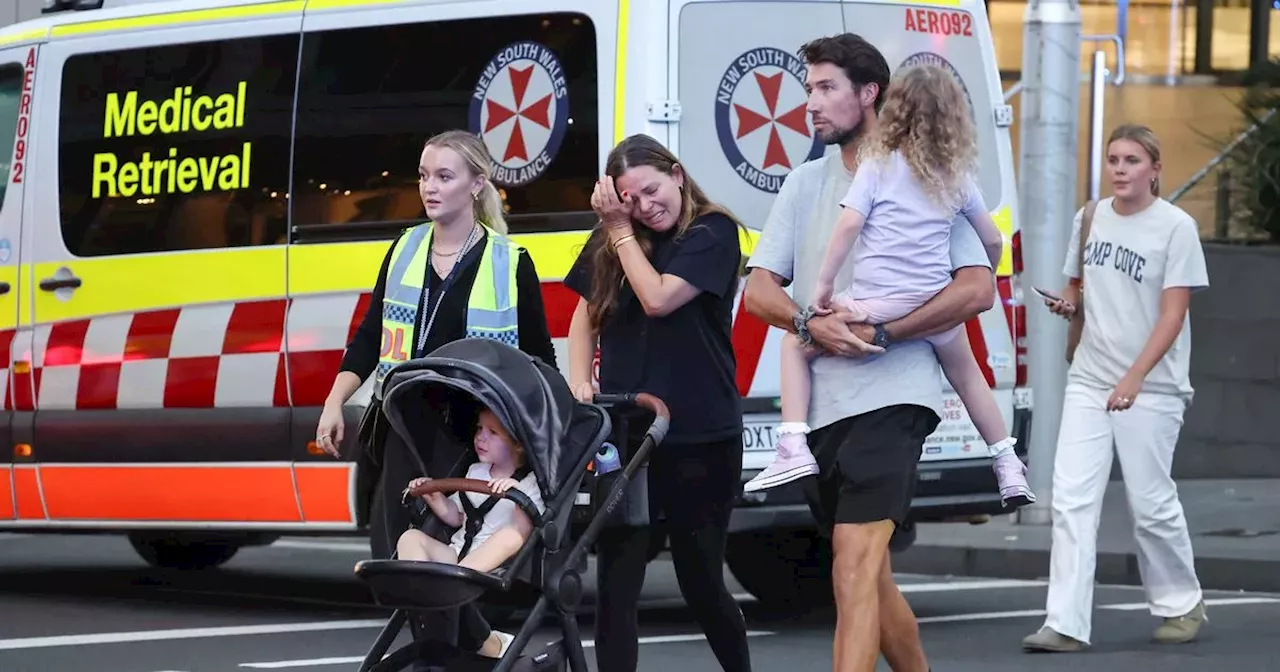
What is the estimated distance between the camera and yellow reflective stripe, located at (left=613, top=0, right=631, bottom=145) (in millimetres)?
8367

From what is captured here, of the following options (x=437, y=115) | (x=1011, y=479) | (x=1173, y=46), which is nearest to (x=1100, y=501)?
(x=1011, y=479)

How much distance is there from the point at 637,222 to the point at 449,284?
21.0 inches

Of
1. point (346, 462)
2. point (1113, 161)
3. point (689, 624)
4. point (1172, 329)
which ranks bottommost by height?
point (689, 624)

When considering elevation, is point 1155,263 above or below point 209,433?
above

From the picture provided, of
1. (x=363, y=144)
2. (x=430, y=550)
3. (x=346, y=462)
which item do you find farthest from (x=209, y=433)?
(x=430, y=550)

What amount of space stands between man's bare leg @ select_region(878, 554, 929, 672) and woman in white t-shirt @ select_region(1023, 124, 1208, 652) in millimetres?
2107

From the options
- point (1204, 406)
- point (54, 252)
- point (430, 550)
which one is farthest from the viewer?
point (1204, 406)

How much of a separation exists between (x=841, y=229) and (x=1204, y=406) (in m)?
9.48

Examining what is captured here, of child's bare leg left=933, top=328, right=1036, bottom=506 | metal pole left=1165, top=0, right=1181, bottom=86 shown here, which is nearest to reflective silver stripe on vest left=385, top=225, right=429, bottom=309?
child's bare leg left=933, top=328, right=1036, bottom=506

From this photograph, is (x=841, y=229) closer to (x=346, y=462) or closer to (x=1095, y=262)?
(x=1095, y=262)

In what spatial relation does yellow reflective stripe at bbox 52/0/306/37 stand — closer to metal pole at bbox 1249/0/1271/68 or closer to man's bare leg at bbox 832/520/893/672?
man's bare leg at bbox 832/520/893/672

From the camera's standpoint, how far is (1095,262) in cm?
852

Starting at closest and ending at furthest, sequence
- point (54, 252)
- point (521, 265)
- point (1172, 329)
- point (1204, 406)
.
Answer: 1. point (521, 265)
2. point (1172, 329)
3. point (54, 252)
4. point (1204, 406)

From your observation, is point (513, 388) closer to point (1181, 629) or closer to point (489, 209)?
point (489, 209)
